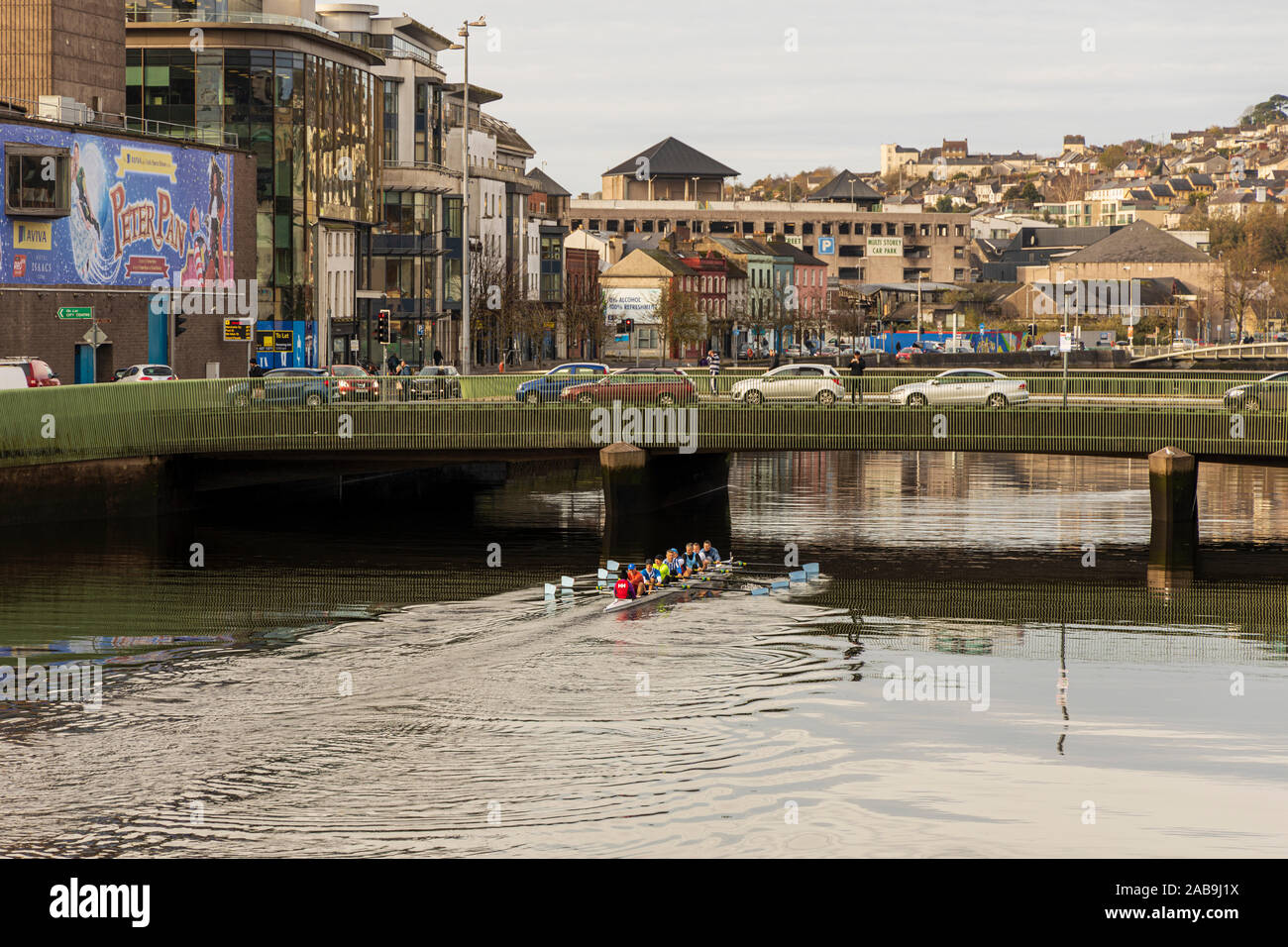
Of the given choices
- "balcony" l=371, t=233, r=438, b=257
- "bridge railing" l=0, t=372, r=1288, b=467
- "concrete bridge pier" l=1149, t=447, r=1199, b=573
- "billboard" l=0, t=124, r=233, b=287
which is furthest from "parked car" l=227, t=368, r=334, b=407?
"balcony" l=371, t=233, r=438, b=257

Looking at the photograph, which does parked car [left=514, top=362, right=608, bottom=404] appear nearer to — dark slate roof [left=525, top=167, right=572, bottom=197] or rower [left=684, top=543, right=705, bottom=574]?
rower [left=684, top=543, right=705, bottom=574]

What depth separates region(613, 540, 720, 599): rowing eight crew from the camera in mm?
39688

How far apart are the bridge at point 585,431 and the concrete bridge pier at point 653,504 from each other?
0.29 feet

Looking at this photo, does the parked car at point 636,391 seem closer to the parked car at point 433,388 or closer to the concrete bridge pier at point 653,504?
A: the concrete bridge pier at point 653,504

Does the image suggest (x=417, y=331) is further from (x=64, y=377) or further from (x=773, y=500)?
(x=773, y=500)

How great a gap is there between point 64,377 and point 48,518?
69.8ft

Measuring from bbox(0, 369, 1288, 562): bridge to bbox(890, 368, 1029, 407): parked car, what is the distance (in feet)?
2.81

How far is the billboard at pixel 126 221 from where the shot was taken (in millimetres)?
66438

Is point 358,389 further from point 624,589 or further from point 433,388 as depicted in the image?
point 624,589

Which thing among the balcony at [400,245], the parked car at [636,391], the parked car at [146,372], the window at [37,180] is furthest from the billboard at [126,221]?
the parked car at [636,391]

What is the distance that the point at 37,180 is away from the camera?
6619 cm

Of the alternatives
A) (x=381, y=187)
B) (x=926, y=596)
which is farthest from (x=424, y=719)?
(x=381, y=187)
